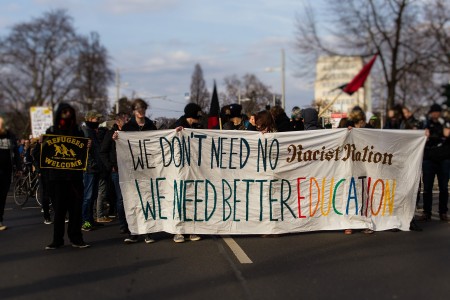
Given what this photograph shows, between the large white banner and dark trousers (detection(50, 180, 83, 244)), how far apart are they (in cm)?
65

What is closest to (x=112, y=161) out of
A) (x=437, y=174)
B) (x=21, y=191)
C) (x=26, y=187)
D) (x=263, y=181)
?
(x=263, y=181)

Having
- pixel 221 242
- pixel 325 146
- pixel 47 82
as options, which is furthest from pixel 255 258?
pixel 47 82

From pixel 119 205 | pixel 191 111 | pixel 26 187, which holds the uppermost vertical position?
pixel 191 111

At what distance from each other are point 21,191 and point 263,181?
7448 mm

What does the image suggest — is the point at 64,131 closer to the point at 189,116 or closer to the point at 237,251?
the point at 189,116

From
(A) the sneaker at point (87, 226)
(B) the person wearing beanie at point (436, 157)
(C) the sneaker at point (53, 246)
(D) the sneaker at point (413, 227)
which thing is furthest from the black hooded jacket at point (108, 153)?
(B) the person wearing beanie at point (436, 157)

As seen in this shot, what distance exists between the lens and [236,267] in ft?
19.8

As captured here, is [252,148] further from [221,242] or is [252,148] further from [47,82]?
[47,82]

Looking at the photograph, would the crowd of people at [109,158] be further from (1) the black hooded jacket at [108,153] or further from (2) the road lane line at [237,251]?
(2) the road lane line at [237,251]

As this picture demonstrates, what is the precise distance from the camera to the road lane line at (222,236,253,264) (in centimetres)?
637

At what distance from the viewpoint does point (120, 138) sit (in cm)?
759

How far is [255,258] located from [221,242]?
1.08m

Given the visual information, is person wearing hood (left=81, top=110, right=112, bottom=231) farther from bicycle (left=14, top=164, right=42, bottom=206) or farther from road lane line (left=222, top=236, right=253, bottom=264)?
bicycle (left=14, top=164, right=42, bottom=206)

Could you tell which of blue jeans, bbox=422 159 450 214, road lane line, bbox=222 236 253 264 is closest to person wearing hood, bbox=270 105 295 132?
road lane line, bbox=222 236 253 264
